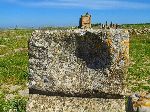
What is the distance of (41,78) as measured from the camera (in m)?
5.34

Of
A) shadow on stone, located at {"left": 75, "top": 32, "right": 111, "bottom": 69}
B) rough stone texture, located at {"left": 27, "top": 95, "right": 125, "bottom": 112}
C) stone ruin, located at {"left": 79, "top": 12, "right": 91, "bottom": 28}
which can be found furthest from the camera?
stone ruin, located at {"left": 79, "top": 12, "right": 91, "bottom": 28}

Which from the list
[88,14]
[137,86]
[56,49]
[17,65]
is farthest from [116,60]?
[88,14]

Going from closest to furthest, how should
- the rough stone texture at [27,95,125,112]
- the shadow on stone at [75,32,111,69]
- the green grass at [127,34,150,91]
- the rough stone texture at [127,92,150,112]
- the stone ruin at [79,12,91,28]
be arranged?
the shadow on stone at [75,32,111,69]
the rough stone texture at [27,95,125,112]
the rough stone texture at [127,92,150,112]
the green grass at [127,34,150,91]
the stone ruin at [79,12,91,28]

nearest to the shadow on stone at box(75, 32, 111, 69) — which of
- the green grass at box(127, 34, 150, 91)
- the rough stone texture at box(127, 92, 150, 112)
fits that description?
the rough stone texture at box(127, 92, 150, 112)

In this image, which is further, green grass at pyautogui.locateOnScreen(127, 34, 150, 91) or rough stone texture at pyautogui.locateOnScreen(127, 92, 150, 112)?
green grass at pyautogui.locateOnScreen(127, 34, 150, 91)

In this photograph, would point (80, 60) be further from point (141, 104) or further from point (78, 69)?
point (141, 104)

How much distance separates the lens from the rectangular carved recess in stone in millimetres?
5148

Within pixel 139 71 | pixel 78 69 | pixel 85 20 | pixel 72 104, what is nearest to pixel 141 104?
pixel 72 104

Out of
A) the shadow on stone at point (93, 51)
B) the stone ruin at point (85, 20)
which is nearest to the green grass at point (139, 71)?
the stone ruin at point (85, 20)

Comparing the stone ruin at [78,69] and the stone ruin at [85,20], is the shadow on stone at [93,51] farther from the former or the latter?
the stone ruin at [85,20]

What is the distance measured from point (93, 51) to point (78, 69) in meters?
0.30

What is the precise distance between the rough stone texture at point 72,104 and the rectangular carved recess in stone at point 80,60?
9 cm

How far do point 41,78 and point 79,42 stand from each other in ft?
2.21

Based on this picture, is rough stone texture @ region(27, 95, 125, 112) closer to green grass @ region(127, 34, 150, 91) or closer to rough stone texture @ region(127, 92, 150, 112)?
rough stone texture @ region(127, 92, 150, 112)
